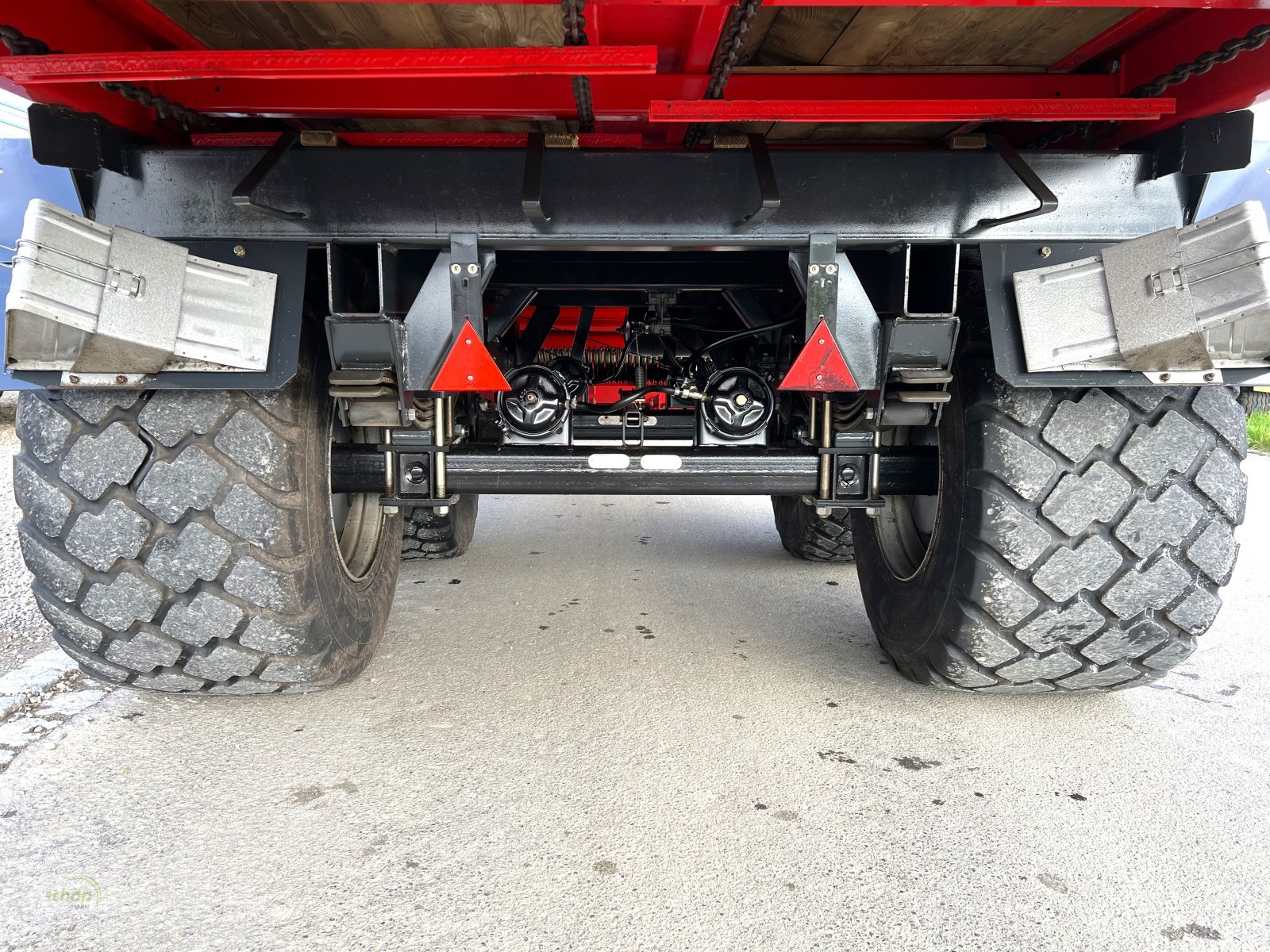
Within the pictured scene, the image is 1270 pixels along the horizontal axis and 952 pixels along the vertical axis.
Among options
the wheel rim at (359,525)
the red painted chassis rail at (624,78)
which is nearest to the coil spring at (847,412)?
the red painted chassis rail at (624,78)

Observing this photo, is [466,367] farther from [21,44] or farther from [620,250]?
[21,44]

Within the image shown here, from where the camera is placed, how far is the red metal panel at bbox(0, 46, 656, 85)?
1.37m

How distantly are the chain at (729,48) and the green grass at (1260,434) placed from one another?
9.29 m

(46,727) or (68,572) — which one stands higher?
(68,572)

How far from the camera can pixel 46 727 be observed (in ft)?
6.93

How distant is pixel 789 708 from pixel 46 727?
6.80ft

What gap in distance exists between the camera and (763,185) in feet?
5.55

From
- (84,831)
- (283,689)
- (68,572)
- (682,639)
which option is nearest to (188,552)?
(68,572)

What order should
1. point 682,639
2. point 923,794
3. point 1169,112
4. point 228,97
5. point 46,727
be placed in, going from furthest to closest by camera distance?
1. point 682,639
2. point 46,727
3. point 923,794
4. point 228,97
5. point 1169,112

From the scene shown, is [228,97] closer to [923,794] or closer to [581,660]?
[581,660]

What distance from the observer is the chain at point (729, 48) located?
131 cm

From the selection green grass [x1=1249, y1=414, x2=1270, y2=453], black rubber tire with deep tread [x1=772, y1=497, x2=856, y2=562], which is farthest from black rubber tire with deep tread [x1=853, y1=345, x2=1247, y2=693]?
green grass [x1=1249, y1=414, x2=1270, y2=453]

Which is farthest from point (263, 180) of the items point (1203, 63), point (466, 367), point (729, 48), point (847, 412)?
point (1203, 63)

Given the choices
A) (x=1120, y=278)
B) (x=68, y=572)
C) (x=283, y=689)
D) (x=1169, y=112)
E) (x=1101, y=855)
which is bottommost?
(x=1101, y=855)
